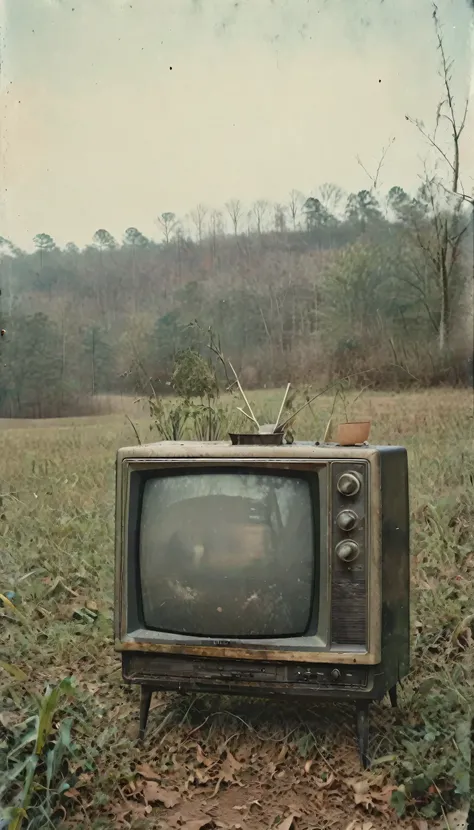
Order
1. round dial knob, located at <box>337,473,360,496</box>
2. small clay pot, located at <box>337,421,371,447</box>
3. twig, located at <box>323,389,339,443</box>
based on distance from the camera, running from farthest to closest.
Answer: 1. twig, located at <box>323,389,339,443</box>
2. small clay pot, located at <box>337,421,371,447</box>
3. round dial knob, located at <box>337,473,360,496</box>

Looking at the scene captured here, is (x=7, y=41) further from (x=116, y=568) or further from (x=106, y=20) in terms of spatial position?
(x=116, y=568)

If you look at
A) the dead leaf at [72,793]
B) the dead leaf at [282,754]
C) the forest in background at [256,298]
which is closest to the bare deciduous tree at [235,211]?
the forest in background at [256,298]

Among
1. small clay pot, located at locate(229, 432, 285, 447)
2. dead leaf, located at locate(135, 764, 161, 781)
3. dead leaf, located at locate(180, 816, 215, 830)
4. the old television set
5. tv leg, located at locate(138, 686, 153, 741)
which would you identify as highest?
small clay pot, located at locate(229, 432, 285, 447)

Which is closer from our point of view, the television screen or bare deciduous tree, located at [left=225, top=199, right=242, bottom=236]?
the television screen

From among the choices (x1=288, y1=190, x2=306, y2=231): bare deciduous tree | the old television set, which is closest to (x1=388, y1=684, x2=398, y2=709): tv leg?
the old television set

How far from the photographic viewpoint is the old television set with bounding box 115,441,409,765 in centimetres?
174

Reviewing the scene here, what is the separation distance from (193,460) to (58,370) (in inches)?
31.7

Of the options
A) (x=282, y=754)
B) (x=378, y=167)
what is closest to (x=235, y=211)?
(x=378, y=167)

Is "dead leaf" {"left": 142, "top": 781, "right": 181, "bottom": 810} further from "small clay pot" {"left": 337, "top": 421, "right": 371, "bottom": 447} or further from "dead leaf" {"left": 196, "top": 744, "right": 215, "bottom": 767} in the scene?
"small clay pot" {"left": 337, "top": 421, "right": 371, "bottom": 447}

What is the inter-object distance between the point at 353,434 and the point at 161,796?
0.89 metres

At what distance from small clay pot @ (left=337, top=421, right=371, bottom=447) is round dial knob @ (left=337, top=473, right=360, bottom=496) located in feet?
0.38

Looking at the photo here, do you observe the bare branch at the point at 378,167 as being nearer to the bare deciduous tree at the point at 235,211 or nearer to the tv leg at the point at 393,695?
the bare deciduous tree at the point at 235,211

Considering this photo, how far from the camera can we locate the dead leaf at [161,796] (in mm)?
1962

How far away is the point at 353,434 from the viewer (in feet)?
6.06
